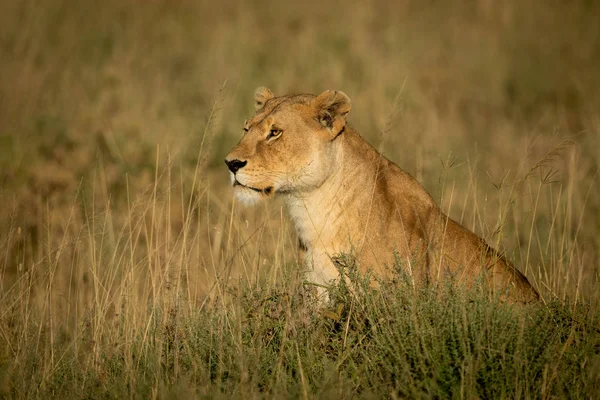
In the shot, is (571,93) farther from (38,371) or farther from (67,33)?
(38,371)

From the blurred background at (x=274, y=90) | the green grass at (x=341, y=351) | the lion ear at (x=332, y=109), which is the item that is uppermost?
the blurred background at (x=274, y=90)

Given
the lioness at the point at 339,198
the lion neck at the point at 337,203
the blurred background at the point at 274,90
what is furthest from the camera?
the blurred background at the point at 274,90

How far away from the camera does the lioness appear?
551 cm

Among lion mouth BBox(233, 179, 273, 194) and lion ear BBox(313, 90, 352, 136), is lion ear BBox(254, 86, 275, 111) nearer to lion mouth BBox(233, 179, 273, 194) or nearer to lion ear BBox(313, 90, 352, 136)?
lion ear BBox(313, 90, 352, 136)

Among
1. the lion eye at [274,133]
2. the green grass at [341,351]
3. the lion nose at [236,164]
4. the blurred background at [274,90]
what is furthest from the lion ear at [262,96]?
the blurred background at [274,90]

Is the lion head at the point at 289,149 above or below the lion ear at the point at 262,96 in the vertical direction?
below

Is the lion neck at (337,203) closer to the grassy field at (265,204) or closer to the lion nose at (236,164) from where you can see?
the grassy field at (265,204)

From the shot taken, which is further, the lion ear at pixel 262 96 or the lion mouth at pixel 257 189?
the lion ear at pixel 262 96

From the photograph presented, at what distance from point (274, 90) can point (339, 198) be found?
728 cm

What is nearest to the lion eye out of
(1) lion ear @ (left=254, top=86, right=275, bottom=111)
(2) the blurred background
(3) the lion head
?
(3) the lion head

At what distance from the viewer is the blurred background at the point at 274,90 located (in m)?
9.43

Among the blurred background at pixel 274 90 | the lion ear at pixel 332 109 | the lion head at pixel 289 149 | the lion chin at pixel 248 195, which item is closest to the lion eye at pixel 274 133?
the lion head at pixel 289 149

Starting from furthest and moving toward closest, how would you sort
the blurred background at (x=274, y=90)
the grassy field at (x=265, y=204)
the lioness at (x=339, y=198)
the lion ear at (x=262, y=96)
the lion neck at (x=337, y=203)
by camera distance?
the blurred background at (x=274, y=90) < the lion ear at (x=262, y=96) < the lion neck at (x=337, y=203) < the lioness at (x=339, y=198) < the grassy field at (x=265, y=204)

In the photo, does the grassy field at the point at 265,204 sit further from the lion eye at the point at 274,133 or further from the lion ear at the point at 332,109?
the lion eye at the point at 274,133
